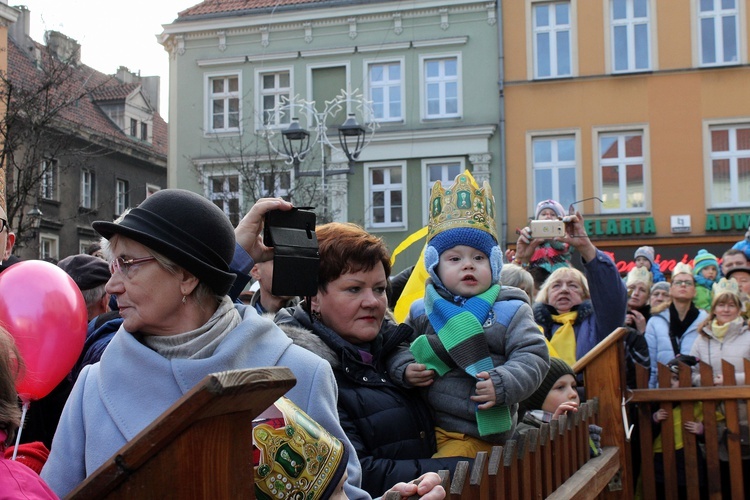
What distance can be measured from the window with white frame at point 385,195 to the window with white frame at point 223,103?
14.8 feet

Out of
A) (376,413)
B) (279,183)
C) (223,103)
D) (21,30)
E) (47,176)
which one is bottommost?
(376,413)

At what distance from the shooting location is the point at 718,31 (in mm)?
22234

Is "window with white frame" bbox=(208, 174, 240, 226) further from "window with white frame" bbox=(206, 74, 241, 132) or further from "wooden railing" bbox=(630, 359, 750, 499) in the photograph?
"wooden railing" bbox=(630, 359, 750, 499)

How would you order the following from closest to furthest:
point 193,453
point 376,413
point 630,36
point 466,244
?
point 193,453 → point 376,413 → point 466,244 → point 630,36

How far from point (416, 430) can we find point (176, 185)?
77.0ft

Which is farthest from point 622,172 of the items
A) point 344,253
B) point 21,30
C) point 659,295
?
point 21,30

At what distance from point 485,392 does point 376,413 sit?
16.6 inches

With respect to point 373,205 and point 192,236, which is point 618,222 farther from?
point 192,236

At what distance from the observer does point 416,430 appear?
2943 mm

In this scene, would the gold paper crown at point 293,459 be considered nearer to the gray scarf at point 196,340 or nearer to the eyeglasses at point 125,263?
the gray scarf at point 196,340

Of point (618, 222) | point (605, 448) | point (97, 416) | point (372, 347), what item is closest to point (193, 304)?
point (97, 416)

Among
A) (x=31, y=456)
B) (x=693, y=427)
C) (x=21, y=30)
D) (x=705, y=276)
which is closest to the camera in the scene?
(x=31, y=456)

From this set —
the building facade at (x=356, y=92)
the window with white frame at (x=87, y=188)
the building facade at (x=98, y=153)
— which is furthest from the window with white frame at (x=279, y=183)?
the window with white frame at (x=87, y=188)

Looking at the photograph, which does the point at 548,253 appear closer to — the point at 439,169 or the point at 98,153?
the point at 439,169
